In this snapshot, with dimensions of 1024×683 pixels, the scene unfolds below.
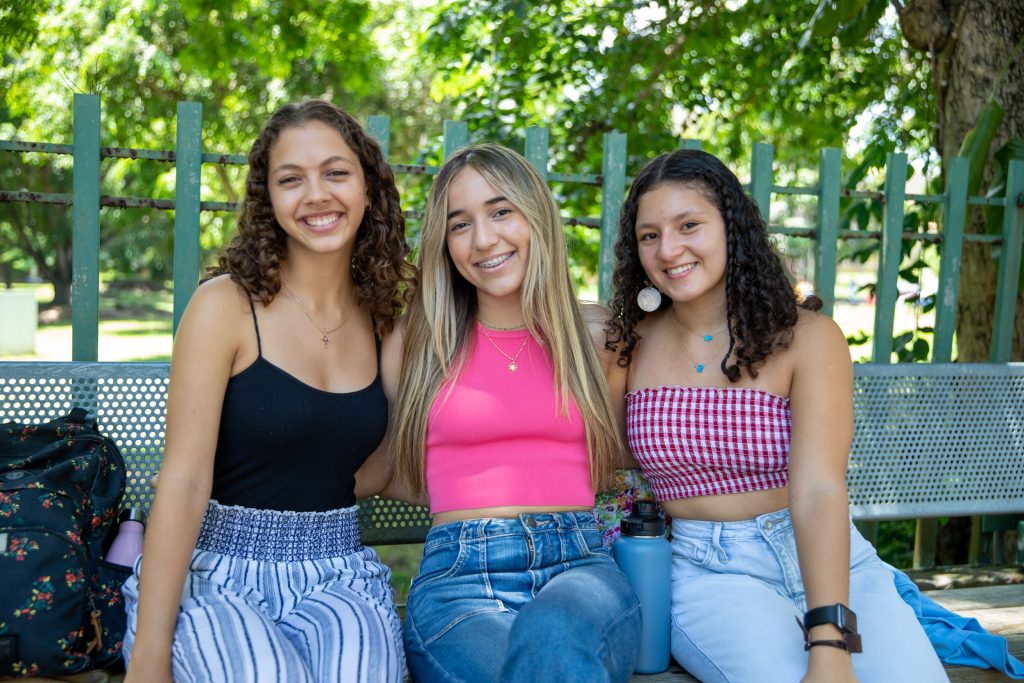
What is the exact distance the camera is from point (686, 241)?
271 cm

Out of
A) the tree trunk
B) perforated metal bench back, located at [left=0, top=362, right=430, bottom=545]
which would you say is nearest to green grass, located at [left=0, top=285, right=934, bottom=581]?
the tree trunk

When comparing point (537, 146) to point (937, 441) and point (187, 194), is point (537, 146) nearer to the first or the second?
point (187, 194)

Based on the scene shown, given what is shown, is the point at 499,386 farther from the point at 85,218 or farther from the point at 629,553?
the point at 85,218

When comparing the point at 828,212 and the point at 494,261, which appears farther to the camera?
the point at 828,212

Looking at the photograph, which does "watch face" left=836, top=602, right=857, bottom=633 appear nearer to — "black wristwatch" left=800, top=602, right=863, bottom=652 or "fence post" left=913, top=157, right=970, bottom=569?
→ "black wristwatch" left=800, top=602, right=863, bottom=652

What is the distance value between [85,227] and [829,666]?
2.55 meters

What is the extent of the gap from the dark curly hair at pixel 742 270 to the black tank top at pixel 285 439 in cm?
105

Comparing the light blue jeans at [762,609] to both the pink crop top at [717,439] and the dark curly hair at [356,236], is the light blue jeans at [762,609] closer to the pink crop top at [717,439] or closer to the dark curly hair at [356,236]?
the pink crop top at [717,439]

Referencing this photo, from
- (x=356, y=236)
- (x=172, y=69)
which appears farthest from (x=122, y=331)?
(x=356, y=236)

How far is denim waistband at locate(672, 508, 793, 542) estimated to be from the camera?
2.65 metres

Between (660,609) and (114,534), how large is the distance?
1.52 metres

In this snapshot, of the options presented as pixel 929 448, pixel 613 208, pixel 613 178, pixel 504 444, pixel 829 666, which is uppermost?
pixel 613 178

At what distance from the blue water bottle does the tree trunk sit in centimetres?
261

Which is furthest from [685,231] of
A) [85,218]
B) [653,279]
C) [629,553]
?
[85,218]
